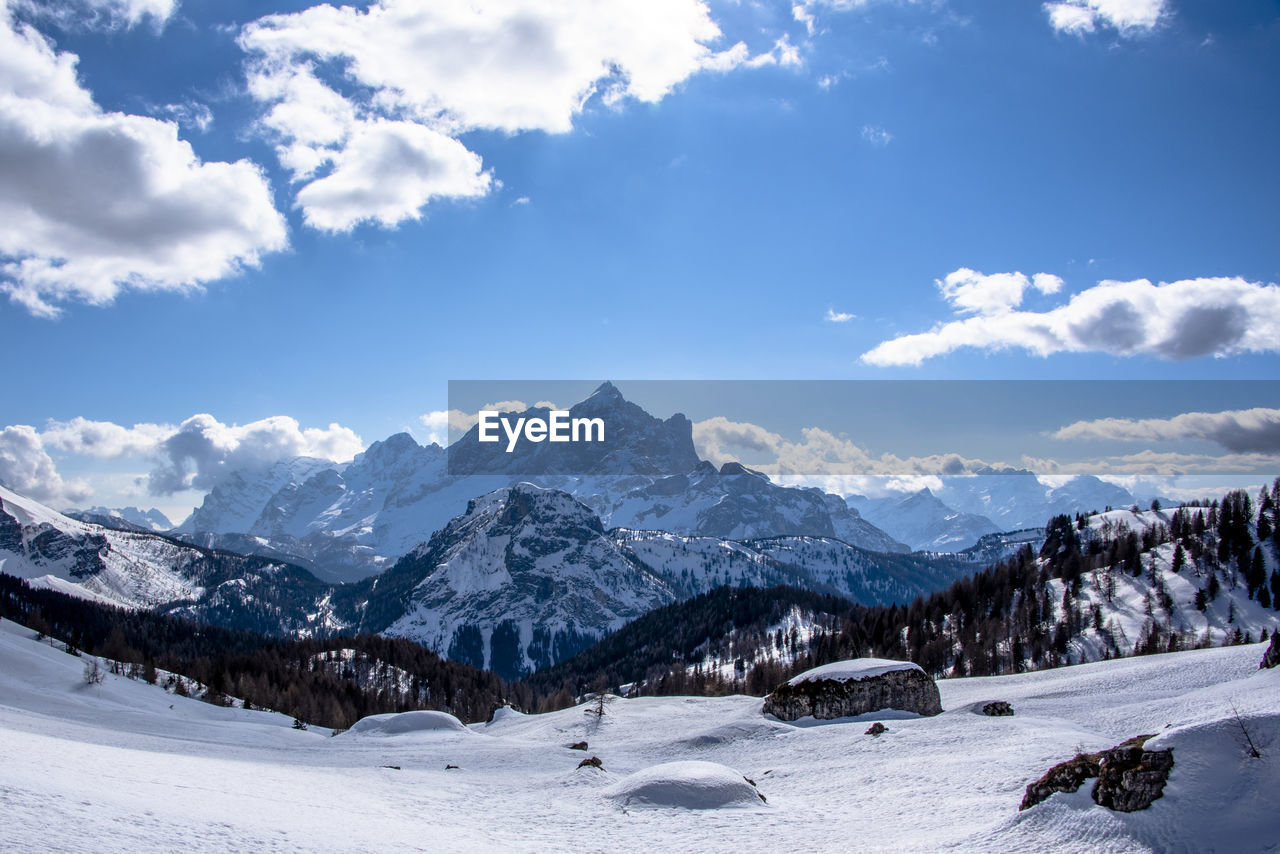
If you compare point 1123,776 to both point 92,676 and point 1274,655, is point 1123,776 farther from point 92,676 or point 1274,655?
point 92,676

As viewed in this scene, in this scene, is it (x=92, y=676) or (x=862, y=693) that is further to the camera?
(x=92, y=676)

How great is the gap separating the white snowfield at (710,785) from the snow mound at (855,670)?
9.99 ft

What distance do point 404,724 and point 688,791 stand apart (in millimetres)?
43621

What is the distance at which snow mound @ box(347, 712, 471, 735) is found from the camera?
59.8 m

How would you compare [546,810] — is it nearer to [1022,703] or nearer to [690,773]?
[690,773]

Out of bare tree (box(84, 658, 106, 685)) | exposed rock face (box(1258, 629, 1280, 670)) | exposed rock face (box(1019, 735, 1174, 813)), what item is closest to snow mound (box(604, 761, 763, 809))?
exposed rock face (box(1019, 735, 1174, 813))

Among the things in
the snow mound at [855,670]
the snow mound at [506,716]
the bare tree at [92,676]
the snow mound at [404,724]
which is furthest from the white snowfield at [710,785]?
the snow mound at [506,716]

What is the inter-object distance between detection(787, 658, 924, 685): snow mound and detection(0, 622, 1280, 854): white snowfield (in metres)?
3.04

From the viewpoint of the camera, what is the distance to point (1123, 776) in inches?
656

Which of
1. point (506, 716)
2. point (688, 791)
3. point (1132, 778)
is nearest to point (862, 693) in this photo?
point (688, 791)

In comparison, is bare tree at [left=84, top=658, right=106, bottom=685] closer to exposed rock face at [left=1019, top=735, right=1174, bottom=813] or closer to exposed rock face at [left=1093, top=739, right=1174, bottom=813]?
exposed rock face at [left=1019, top=735, right=1174, bottom=813]

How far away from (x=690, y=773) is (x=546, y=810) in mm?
5310

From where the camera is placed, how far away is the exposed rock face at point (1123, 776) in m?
16.3

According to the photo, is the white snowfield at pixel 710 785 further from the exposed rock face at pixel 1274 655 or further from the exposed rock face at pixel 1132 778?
the exposed rock face at pixel 1274 655
